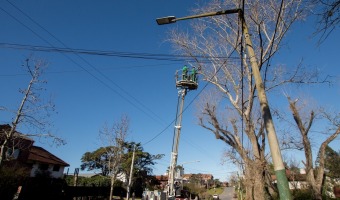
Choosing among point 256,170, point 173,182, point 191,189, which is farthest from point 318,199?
point 191,189

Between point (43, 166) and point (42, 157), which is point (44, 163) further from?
point (42, 157)

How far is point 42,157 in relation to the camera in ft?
127

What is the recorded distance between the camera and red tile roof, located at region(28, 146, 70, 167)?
37.0m

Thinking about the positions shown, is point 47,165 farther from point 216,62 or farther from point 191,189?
point 191,189

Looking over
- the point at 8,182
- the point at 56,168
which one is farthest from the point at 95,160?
the point at 8,182

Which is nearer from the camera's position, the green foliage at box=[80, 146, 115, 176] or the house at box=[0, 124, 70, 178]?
the house at box=[0, 124, 70, 178]

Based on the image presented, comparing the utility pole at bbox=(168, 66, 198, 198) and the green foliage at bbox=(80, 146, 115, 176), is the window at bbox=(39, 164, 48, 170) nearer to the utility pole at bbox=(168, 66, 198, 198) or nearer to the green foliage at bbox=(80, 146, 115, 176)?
the green foliage at bbox=(80, 146, 115, 176)

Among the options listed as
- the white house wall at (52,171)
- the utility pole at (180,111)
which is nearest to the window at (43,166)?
the white house wall at (52,171)

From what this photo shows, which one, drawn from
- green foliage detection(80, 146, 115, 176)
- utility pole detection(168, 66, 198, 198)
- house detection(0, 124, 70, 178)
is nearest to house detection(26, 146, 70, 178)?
house detection(0, 124, 70, 178)

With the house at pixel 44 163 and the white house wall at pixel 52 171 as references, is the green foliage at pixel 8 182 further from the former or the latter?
the white house wall at pixel 52 171

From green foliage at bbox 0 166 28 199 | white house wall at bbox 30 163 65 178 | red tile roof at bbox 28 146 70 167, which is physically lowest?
green foliage at bbox 0 166 28 199

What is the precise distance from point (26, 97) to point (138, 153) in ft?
113

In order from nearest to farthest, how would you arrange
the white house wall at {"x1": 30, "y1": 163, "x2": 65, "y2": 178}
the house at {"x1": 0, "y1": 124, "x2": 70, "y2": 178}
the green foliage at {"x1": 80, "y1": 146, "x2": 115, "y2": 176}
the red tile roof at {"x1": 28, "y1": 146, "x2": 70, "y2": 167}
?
the house at {"x1": 0, "y1": 124, "x2": 70, "y2": 178}
the white house wall at {"x1": 30, "y1": 163, "x2": 65, "y2": 178}
the red tile roof at {"x1": 28, "y1": 146, "x2": 70, "y2": 167}
the green foliage at {"x1": 80, "y1": 146, "x2": 115, "y2": 176}

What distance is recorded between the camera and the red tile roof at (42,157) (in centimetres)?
3703
